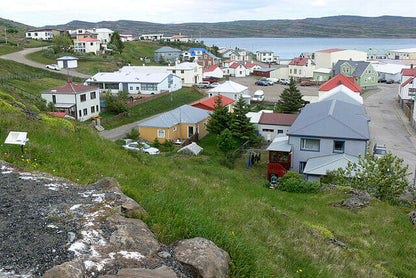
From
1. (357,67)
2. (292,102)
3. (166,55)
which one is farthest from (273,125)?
(166,55)

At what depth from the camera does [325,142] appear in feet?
70.8

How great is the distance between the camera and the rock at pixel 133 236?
16.5 ft

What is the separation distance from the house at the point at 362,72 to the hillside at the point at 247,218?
171ft

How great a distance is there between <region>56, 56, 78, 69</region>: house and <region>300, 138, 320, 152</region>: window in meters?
50.7

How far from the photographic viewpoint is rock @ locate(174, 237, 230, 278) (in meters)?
4.82

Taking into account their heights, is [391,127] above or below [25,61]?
below

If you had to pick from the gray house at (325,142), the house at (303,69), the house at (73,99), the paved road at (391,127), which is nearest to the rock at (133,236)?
the gray house at (325,142)

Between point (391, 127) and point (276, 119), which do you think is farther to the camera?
point (391, 127)

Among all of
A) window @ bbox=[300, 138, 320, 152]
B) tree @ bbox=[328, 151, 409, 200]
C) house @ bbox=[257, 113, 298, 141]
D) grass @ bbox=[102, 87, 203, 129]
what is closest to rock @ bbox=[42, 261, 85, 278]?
tree @ bbox=[328, 151, 409, 200]

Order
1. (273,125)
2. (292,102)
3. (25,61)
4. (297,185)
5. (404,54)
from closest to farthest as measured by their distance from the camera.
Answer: (297,185), (273,125), (292,102), (25,61), (404,54)

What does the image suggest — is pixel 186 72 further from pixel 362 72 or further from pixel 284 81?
pixel 362 72

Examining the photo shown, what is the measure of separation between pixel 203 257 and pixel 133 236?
1.07m

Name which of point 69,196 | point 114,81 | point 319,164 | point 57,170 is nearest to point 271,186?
point 319,164

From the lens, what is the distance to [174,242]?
18.3ft
